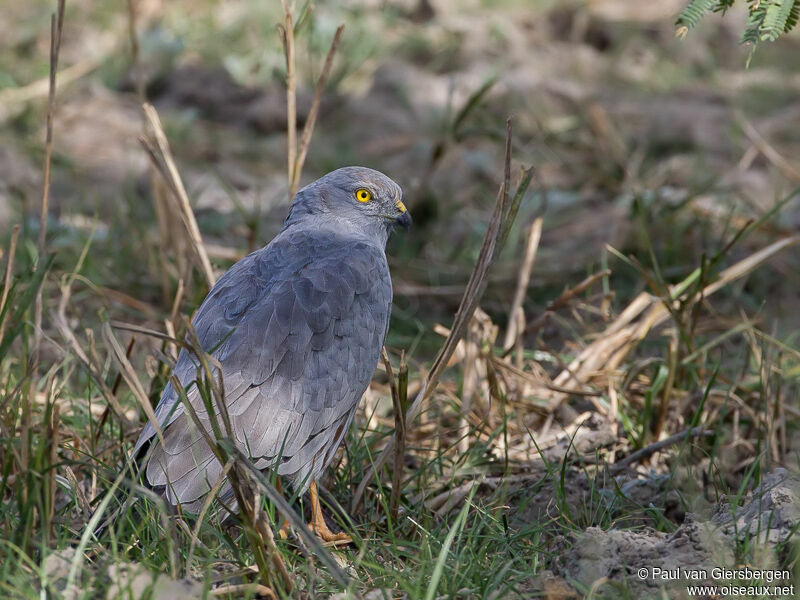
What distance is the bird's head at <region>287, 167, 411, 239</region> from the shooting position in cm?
387

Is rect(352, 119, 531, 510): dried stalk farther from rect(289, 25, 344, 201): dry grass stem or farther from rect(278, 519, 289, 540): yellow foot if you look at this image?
rect(289, 25, 344, 201): dry grass stem

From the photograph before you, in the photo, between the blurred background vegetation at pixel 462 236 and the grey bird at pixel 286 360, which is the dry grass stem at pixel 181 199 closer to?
the blurred background vegetation at pixel 462 236

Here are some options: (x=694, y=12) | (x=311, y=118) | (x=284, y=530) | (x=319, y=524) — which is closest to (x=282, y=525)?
(x=284, y=530)

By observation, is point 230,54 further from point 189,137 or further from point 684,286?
point 684,286

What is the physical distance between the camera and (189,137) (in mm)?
7496

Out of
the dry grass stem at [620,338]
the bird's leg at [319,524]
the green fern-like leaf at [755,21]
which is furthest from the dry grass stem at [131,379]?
the green fern-like leaf at [755,21]

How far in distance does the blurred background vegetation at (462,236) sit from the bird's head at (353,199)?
61 centimetres

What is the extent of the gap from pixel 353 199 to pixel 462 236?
7.66 feet

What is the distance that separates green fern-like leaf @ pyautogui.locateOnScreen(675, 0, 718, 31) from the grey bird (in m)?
1.37

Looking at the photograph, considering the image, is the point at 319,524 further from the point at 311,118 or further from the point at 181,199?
the point at 311,118

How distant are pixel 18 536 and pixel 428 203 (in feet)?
12.6

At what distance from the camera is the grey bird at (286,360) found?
2973mm

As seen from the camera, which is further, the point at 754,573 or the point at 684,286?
the point at 684,286

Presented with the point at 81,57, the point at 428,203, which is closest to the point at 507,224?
the point at 428,203
